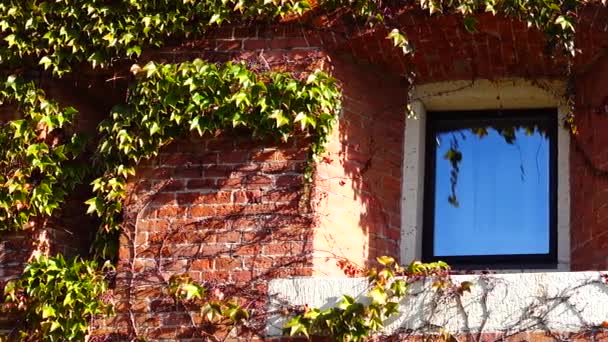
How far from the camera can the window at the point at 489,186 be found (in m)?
8.02

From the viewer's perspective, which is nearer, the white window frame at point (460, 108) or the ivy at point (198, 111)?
the ivy at point (198, 111)

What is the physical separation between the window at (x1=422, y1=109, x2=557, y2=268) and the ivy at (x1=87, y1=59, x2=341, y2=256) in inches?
33.2

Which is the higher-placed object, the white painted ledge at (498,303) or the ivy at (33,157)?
A: the ivy at (33,157)

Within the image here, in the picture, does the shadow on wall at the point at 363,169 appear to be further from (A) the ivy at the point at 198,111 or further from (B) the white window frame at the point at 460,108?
(A) the ivy at the point at 198,111

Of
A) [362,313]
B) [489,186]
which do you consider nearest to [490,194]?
[489,186]

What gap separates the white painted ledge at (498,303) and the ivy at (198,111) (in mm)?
798

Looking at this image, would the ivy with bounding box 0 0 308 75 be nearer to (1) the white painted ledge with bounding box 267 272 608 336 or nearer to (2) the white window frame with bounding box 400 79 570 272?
(2) the white window frame with bounding box 400 79 570 272

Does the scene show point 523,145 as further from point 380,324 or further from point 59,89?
point 59,89

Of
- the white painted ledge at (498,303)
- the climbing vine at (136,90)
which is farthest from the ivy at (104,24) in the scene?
the white painted ledge at (498,303)

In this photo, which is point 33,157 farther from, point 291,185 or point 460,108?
point 460,108

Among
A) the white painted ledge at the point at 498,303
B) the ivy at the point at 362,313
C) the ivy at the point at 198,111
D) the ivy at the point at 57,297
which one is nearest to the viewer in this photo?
the white painted ledge at the point at 498,303

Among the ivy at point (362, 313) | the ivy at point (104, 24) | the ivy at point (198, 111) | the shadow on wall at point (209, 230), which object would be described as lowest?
the ivy at point (362, 313)

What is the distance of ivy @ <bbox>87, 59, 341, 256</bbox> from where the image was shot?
7.74 meters

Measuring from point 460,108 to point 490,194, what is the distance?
1.80ft
